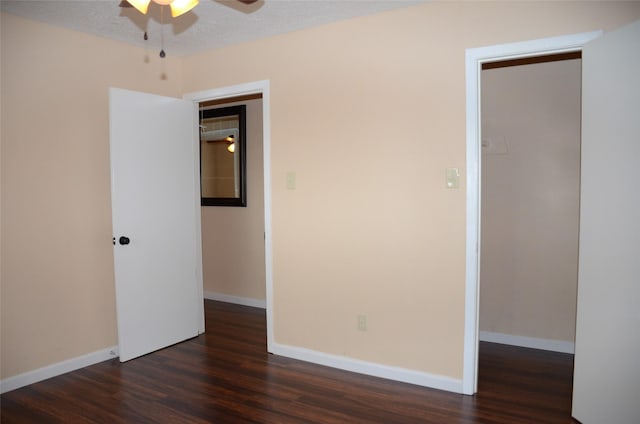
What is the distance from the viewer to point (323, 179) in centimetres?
325

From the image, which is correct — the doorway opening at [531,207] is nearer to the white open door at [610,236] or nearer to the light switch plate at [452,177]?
the light switch plate at [452,177]

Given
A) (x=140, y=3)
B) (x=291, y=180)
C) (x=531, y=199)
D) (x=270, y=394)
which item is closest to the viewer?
(x=140, y=3)

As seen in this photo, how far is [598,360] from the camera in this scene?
2.29 metres

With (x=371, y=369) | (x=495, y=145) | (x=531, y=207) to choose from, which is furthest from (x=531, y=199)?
(x=371, y=369)

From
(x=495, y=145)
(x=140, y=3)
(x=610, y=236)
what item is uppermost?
(x=140, y=3)

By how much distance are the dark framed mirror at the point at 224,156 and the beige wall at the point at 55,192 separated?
4.74 ft

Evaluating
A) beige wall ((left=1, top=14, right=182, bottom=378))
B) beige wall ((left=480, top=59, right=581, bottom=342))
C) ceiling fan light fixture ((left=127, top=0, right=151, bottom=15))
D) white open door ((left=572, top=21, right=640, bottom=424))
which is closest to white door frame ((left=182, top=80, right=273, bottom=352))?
beige wall ((left=1, top=14, right=182, bottom=378))

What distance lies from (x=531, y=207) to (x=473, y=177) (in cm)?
120

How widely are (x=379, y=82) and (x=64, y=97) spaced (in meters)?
2.24

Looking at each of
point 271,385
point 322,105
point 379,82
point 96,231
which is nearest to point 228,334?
point 271,385

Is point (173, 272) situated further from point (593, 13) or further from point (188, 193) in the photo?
point (593, 13)

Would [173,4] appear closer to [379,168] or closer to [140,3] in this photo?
[140,3]

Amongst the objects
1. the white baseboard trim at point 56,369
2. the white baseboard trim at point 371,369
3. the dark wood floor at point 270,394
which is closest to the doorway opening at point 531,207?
the dark wood floor at point 270,394

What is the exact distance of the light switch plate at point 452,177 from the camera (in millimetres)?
2752
